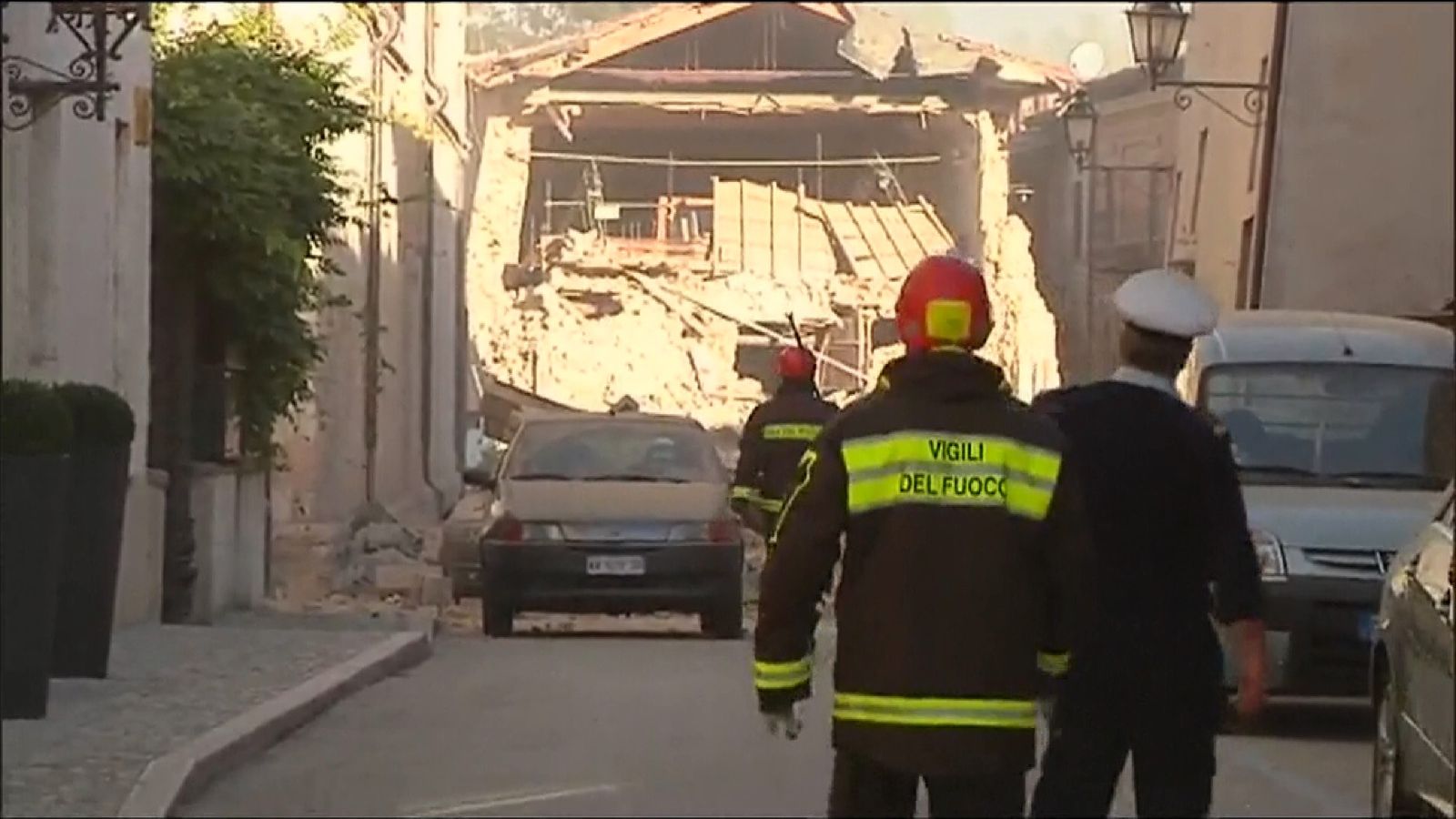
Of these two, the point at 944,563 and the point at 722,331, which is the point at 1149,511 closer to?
the point at 944,563

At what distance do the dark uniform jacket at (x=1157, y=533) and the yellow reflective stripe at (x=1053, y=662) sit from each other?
948mm

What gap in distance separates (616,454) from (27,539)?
920 centimetres

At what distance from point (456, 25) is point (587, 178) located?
9541mm

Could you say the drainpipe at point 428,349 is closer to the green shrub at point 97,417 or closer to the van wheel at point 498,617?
the van wheel at point 498,617

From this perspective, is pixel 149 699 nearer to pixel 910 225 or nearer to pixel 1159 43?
pixel 910 225

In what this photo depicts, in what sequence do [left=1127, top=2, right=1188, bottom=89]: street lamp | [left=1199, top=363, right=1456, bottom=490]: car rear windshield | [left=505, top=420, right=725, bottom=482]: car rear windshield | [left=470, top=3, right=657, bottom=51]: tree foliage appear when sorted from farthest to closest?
[left=470, top=3, right=657, bottom=51]: tree foliage, [left=505, top=420, right=725, bottom=482]: car rear windshield, [left=1127, top=2, right=1188, bottom=89]: street lamp, [left=1199, top=363, right=1456, bottom=490]: car rear windshield

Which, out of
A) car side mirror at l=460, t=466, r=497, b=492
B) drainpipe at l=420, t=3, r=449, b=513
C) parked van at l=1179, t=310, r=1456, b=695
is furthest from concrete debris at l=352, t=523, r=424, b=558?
parked van at l=1179, t=310, r=1456, b=695

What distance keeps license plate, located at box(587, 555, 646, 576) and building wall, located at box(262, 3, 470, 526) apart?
403 cm

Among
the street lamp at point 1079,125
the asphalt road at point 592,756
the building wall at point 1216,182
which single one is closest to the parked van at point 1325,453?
the asphalt road at point 592,756

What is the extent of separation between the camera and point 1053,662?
23.5 feet

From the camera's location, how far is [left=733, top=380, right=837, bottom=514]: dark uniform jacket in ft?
58.8

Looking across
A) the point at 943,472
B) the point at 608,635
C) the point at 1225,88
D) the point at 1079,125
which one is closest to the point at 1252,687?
the point at 943,472

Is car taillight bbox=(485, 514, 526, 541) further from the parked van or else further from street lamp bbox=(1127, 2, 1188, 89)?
the parked van

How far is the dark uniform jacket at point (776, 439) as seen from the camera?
1792 centimetres
